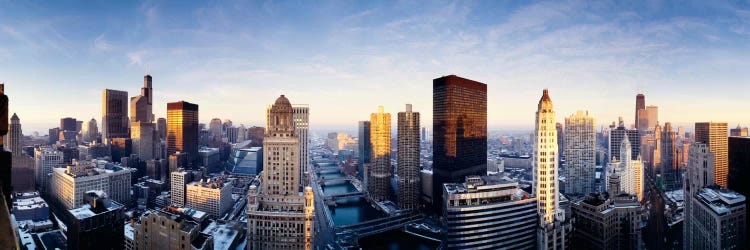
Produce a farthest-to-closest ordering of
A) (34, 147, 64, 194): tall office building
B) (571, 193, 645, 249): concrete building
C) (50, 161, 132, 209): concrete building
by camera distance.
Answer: (34, 147, 64, 194): tall office building → (50, 161, 132, 209): concrete building → (571, 193, 645, 249): concrete building

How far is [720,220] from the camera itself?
3200 centimetres

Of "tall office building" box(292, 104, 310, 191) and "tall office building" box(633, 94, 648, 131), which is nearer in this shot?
"tall office building" box(292, 104, 310, 191)

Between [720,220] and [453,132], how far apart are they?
33587 mm

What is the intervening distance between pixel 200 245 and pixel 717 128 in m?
72.5

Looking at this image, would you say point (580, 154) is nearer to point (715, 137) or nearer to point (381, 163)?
point (715, 137)

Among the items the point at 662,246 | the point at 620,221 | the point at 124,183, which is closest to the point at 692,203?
the point at 662,246

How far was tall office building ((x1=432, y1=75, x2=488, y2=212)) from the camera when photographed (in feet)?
198

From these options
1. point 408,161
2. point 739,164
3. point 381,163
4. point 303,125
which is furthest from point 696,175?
point 303,125

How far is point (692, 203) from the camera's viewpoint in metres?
39.0

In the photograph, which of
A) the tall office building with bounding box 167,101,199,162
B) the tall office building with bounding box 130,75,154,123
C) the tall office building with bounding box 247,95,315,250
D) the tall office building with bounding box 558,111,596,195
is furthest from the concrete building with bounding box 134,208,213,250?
the tall office building with bounding box 130,75,154,123

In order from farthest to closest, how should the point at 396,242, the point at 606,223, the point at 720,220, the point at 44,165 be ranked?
the point at 44,165 < the point at 396,242 < the point at 606,223 < the point at 720,220

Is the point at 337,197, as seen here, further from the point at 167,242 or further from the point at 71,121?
the point at 71,121

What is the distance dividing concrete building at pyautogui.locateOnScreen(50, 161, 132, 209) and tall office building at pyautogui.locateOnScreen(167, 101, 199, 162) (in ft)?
91.9

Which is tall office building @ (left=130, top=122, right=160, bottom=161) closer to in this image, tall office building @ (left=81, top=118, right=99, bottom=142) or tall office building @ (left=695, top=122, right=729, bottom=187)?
tall office building @ (left=81, top=118, right=99, bottom=142)
